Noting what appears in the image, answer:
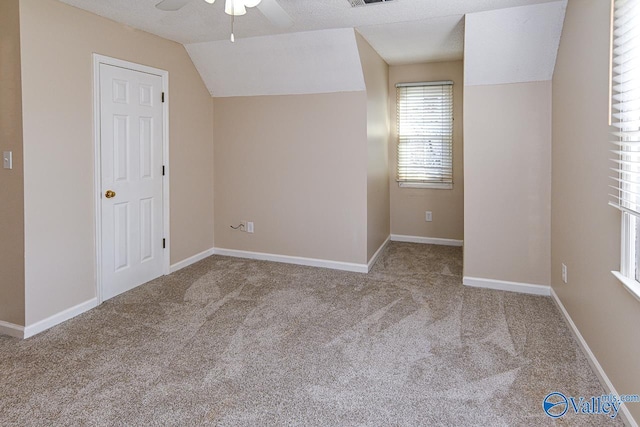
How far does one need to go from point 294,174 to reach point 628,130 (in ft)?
10.5

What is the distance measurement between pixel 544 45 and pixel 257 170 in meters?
3.02

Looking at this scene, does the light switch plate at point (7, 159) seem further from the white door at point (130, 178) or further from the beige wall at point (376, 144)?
the beige wall at point (376, 144)

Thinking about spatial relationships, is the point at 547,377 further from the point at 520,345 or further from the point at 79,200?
the point at 79,200

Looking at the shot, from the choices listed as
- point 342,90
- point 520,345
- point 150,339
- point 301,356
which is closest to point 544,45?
point 342,90

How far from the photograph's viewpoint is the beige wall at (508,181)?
360cm

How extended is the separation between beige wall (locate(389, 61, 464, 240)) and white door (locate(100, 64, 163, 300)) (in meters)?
3.06

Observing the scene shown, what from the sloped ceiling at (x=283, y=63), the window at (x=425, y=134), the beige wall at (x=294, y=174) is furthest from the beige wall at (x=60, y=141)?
the window at (x=425, y=134)

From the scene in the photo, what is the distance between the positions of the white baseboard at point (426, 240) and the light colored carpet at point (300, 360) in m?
1.74

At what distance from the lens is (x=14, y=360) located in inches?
101

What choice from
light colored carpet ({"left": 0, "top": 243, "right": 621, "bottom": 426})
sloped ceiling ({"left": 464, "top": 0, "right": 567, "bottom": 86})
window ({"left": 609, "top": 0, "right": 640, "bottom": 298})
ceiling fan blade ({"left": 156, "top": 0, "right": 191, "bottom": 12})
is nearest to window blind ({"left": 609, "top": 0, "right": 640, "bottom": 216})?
window ({"left": 609, "top": 0, "right": 640, "bottom": 298})
